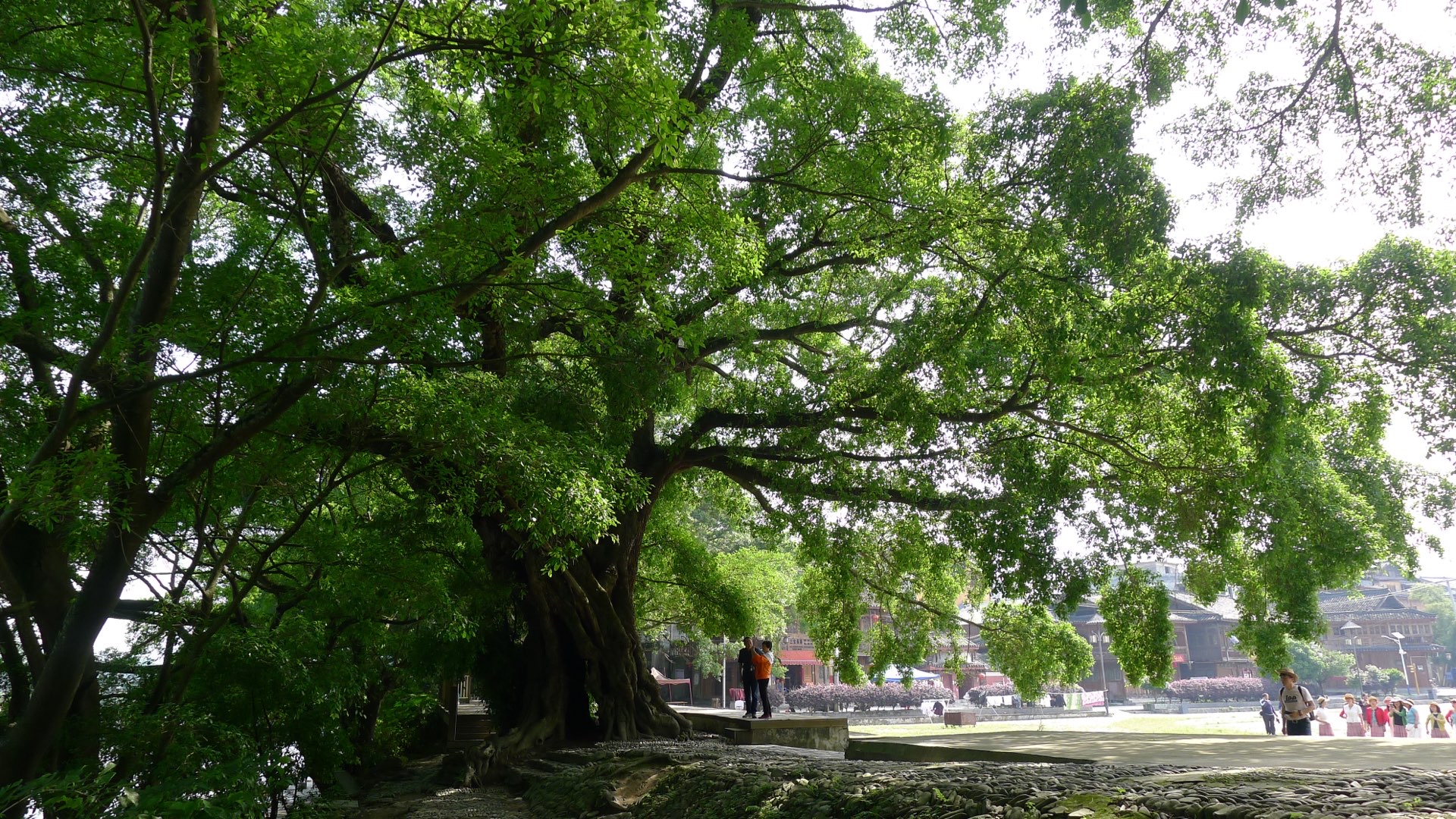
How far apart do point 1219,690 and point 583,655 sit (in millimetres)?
33194

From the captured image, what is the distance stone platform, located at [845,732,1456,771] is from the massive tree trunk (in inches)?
137

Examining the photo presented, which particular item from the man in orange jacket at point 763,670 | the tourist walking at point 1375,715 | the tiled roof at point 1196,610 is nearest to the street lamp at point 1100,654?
the tiled roof at point 1196,610

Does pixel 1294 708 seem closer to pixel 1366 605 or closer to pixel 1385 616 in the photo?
pixel 1385 616

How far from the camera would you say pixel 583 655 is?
11969 millimetres

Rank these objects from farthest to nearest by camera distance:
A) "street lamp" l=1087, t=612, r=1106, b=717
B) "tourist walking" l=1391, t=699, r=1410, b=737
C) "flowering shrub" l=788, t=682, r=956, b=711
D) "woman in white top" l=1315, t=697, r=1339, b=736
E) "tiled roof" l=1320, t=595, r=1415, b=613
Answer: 1. "tiled roof" l=1320, t=595, r=1415, b=613
2. "street lamp" l=1087, t=612, r=1106, b=717
3. "flowering shrub" l=788, t=682, r=956, b=711
4. "woman in white top" l=1315, t=697, r=1339, b=736
5. "tourist walking" l=1391, t=699, r=1410, b=737

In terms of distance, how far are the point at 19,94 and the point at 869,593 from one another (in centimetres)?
1209

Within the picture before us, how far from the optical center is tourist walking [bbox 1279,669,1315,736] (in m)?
9.93

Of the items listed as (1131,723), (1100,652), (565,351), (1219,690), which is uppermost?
(565,351)

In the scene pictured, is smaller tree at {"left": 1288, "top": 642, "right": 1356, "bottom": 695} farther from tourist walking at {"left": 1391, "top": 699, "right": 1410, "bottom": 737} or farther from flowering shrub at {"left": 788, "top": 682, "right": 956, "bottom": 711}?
tourist walking at {"left": 1391, "top": 699, "right": 1410, "bottom": 737}

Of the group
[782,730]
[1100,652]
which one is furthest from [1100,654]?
[782,730]

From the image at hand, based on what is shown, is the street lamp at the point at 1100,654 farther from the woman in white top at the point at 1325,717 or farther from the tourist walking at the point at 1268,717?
the tourist walking at the point at 1268,717

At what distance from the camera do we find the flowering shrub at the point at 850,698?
32156 mm

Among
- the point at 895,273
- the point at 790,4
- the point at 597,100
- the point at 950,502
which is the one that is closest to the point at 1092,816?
the point at 597,100

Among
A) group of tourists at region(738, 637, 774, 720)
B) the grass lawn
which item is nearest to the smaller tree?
the grass lawn
